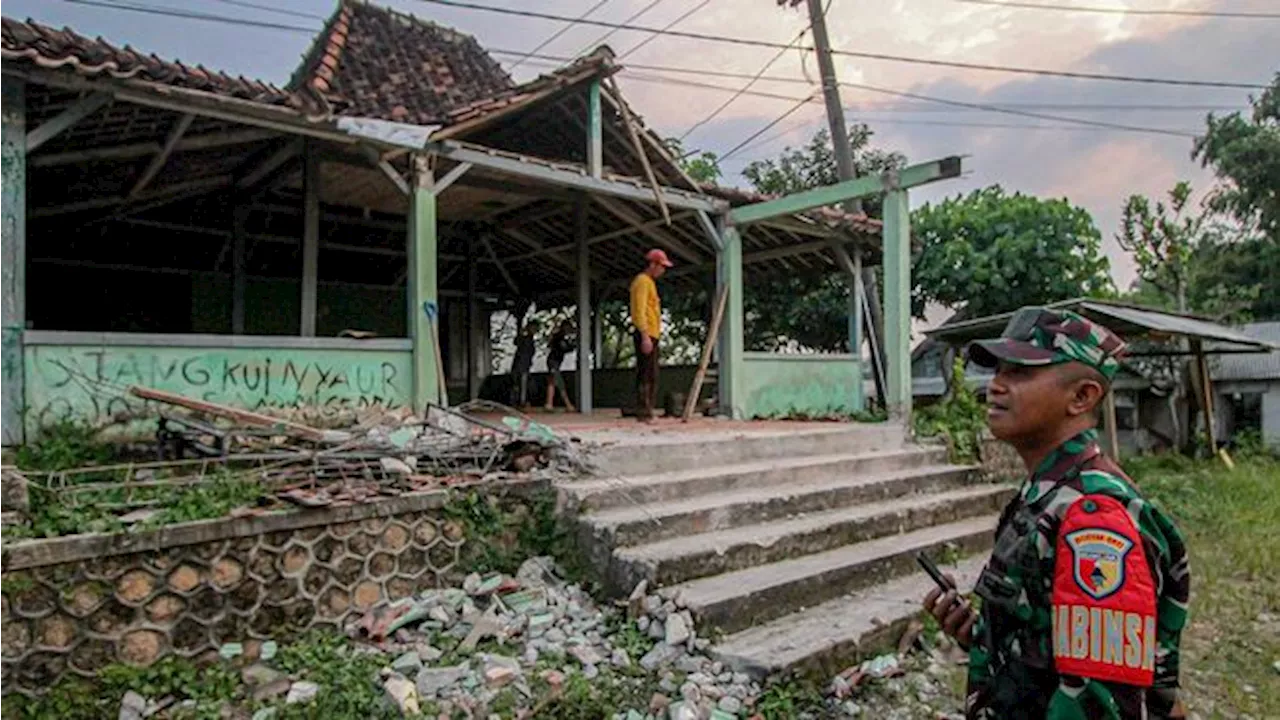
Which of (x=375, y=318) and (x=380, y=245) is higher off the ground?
(x=380, y=245)

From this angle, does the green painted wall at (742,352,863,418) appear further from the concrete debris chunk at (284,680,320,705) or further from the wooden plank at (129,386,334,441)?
the concrete debris chunk at (284,680,320,705)

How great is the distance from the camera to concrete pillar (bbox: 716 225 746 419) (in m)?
9.09

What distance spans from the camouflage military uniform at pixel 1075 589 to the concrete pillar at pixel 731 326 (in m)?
7.23

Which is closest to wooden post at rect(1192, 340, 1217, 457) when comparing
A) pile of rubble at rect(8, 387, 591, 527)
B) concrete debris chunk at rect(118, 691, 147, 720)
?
pile of rubble at rect(8, 387, 591, 527)

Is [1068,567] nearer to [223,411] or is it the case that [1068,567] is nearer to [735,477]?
[735,477]

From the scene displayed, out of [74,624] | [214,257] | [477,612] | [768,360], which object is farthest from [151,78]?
[768,360]

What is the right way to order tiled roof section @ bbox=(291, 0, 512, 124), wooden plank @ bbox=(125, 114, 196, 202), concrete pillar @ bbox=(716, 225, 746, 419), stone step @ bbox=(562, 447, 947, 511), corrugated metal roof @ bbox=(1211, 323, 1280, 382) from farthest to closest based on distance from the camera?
corrugated metal roof @ bbox=(1211, 323, 1280, 382), concrete pillar @ bbox=(716, 225, 746, 419), tiled roof section @ bbox=(291, 0, 512, 124), wooden plank @ bbox=(125, 114, 196, 202), stone step @ bbox=(562, 447, 947, 511)

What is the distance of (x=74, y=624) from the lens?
10.5 ft

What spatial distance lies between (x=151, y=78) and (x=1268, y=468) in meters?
14.9

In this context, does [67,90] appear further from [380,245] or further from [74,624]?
[380,245]

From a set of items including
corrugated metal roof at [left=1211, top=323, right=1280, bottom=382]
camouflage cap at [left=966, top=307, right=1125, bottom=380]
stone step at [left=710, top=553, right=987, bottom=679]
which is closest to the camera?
camouflage cap at [left=966, top=307, right=1125, bottom=380]

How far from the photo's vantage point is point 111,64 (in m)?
4.67

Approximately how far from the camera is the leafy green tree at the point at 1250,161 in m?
20.9

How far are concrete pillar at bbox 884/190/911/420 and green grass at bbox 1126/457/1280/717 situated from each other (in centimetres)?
283
